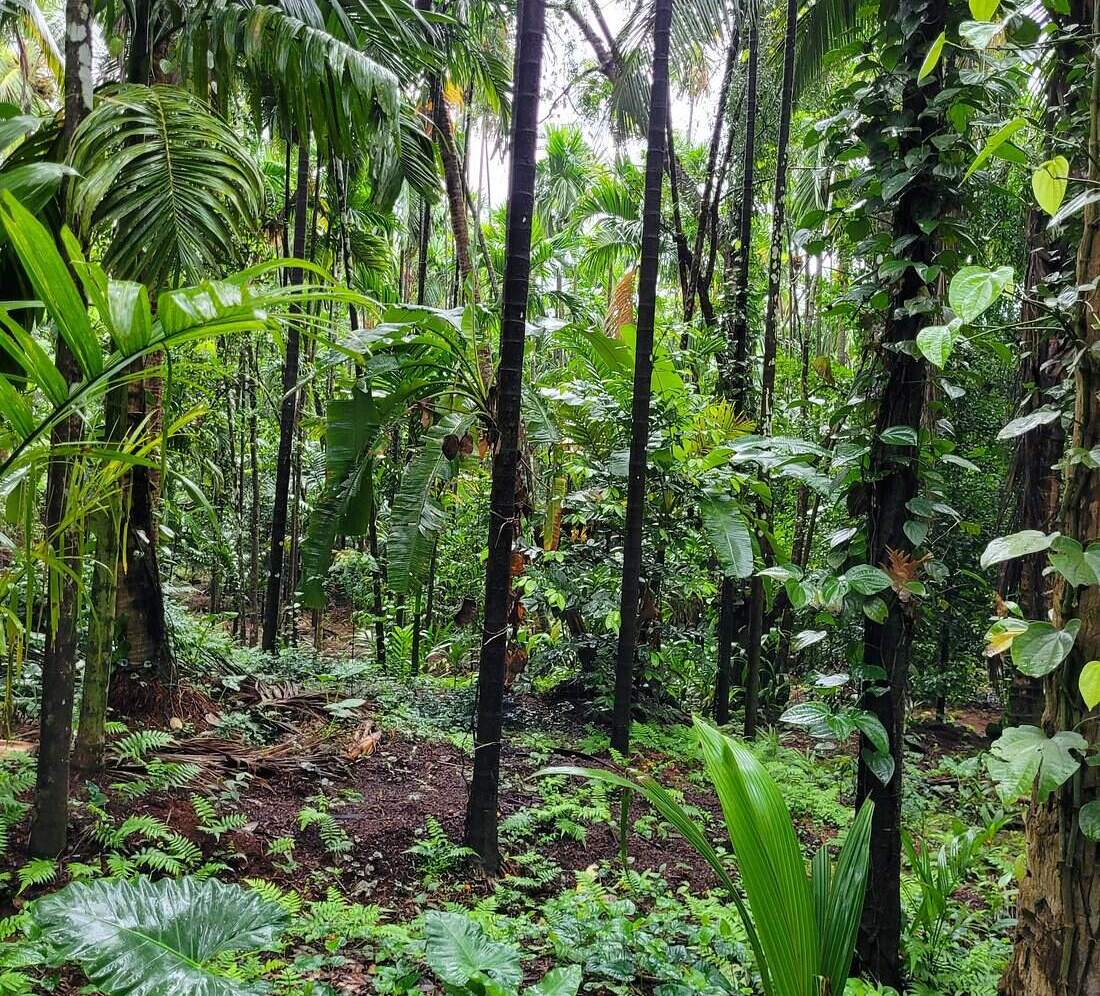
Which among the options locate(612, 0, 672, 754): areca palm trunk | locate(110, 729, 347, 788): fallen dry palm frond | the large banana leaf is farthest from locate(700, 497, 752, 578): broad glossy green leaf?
locate(110, 729, 347, 788): fallen dry palm frond

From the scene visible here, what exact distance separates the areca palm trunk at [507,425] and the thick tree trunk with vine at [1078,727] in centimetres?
195

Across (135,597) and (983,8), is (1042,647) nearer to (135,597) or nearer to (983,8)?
(983,8)

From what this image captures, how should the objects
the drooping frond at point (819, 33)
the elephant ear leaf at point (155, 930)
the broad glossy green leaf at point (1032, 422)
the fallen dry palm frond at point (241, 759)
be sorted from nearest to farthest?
the elephant ear leaf at point (155, 930) < the broad glossy green leaf at point (1032, 422) < the fallen dry palm frond at point (241, 759) < the drooping frond at point (819, 33)

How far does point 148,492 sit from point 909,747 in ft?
20.6

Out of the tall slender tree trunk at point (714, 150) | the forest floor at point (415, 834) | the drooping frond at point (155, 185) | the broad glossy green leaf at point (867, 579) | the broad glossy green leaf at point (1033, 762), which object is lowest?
the forest floor at point (415, 834)

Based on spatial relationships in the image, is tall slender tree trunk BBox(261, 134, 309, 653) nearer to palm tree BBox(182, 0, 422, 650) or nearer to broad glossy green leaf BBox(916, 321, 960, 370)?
palm tree BBox(182, 0, 422, 650)

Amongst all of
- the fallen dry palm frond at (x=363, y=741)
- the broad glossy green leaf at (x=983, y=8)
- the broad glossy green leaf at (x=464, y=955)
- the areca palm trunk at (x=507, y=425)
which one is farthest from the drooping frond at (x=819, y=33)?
the broad glossy green leaf at (x=464, y=955)

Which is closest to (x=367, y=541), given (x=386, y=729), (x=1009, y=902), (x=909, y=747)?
(x=386, y=729)

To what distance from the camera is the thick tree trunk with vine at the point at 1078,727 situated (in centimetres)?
162

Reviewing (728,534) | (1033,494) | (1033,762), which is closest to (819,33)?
(1033,494)

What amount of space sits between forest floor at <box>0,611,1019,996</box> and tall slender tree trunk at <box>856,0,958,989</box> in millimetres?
338

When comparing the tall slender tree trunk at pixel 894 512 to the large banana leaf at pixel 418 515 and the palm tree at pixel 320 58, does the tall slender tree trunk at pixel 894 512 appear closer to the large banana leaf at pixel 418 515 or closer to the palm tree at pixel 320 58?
the palm tree at pixel 320 58

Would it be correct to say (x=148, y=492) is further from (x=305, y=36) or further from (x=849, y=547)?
(x=849, y=547)

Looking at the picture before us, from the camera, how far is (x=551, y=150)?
1295 cm
